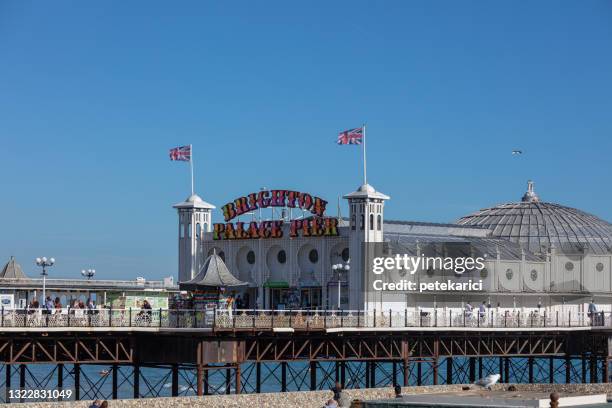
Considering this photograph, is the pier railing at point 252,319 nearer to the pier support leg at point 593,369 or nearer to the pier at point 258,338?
the pier at point 258,338

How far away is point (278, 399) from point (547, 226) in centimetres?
5437

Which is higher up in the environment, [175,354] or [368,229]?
[368,229]

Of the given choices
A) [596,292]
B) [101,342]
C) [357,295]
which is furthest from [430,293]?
[101,342]

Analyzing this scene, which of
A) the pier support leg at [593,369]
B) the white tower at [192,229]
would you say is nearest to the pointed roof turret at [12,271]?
the white tower at [192,229]

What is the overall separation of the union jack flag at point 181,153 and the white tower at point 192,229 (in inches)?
107

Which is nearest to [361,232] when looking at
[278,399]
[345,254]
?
[345,254]

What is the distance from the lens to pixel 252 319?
64188mm

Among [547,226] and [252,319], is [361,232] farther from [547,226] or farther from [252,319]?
[547,226]

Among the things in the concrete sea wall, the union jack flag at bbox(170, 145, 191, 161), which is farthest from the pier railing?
the union jack flag at bbox(170, 145, 191, 161)

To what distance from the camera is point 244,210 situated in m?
85.9

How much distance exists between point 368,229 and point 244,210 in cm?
1116

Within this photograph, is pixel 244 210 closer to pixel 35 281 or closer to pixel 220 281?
pixel 220 281

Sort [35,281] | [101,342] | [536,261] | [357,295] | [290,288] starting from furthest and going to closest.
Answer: [35,281], [536,261], [290,288], [357,295], [101,342]

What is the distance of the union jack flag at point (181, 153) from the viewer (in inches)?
3378
